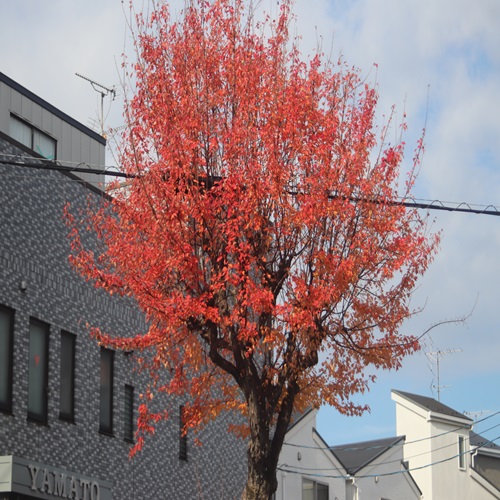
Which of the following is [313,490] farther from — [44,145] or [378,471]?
[44,145]

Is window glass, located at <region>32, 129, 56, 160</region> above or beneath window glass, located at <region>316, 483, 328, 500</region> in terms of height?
above

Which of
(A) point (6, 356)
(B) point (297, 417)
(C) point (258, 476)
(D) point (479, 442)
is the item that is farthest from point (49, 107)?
(D) point (479, 442)

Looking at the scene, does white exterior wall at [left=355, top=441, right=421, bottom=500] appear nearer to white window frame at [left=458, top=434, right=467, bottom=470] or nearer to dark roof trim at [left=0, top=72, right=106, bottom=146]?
white window frame at [left=458, top=434, right=467, bottom=470]

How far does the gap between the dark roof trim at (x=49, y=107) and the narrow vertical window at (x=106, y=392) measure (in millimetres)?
6295

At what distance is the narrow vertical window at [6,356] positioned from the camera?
2633cm

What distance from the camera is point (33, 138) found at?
103ft

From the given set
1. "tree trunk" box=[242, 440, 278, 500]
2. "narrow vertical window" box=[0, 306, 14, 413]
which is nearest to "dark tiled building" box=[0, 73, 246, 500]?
"narrow vertical window" box=[0, 306, 14, 413]

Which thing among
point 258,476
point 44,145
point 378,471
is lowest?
point 258,476

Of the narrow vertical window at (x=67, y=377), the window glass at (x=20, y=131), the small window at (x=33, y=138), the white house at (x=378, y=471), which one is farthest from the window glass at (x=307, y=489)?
the window glass at (x=20, y=131)

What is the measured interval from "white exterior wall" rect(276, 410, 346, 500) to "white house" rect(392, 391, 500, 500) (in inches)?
340

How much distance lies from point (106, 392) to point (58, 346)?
2.84 metres

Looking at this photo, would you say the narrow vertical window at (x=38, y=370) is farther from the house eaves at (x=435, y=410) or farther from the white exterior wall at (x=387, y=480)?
the house eaves at (x=435, y=410)

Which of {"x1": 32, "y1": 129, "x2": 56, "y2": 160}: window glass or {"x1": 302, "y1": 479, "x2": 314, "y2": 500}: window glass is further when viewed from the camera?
{"x1": 302, "y1": 479, "x2": 314, "y2": 500}: window glass

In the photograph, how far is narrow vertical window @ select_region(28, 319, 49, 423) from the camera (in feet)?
90.2
